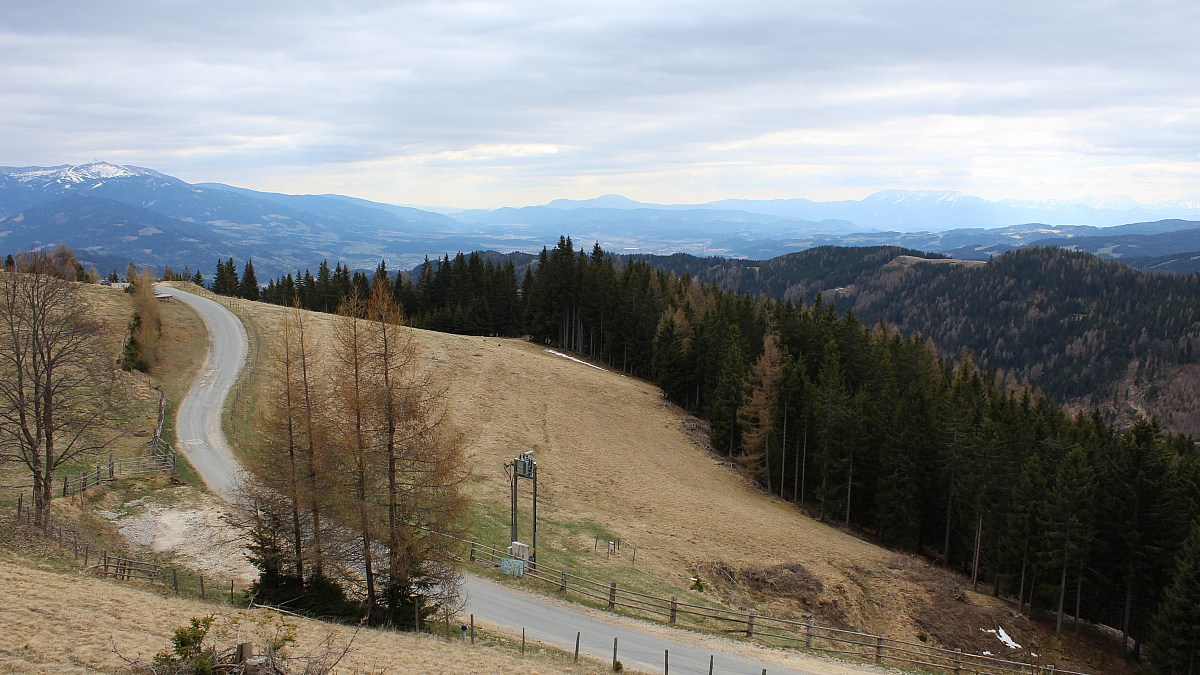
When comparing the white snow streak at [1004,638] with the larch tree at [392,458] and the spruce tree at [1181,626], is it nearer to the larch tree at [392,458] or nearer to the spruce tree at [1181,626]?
the spruce tree at [1181,626]

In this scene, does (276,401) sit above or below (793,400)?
above

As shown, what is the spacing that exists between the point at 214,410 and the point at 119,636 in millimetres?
29222

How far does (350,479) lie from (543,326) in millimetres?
69958

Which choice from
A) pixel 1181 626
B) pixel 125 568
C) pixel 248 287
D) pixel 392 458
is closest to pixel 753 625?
pixel 392 458

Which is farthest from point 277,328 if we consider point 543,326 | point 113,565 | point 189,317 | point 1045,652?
point 1045,652

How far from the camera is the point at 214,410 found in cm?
4159

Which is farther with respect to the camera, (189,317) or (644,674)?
(189,317)

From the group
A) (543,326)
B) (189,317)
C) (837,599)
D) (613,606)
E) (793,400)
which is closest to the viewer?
(613,606)

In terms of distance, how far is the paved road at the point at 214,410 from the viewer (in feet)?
111

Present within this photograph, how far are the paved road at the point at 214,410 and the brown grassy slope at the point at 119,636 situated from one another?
9.09 m

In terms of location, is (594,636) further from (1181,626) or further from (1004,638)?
(1181,626)

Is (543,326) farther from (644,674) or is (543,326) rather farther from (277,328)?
(644,674)

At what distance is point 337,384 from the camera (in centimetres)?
2067

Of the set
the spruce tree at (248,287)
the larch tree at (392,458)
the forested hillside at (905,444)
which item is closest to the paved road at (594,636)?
the larch tree at (392,458)
